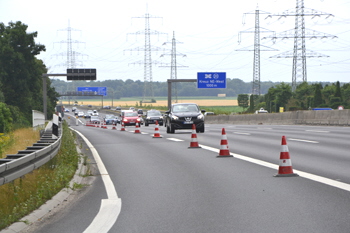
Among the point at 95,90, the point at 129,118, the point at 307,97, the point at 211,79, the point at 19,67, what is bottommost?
the point at 129,118

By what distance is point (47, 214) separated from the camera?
845 centimetres

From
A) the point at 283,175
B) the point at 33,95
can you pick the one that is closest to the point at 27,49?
the point at 33,95

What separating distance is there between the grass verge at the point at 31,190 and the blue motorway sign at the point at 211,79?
187ft

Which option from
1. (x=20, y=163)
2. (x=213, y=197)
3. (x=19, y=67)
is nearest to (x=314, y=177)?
(x=213, y=197)

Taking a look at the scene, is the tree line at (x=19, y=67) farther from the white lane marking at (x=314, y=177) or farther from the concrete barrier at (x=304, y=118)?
the white lane marking at (x=314, y=177)

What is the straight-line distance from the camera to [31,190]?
10.1 metres

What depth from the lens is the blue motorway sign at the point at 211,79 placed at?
231 feet

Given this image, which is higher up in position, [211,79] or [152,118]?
[211,79]

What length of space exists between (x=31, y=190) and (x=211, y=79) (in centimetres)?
6148

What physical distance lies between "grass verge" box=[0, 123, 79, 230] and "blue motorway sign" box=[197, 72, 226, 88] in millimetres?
57009

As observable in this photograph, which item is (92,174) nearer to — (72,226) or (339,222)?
(72,226)

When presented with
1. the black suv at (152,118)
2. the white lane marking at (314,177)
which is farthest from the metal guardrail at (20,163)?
the black suv at (152,118)

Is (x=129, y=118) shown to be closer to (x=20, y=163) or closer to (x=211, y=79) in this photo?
(x=211, y=79)

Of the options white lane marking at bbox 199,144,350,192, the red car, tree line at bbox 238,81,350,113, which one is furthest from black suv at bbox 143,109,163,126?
white lane marking at bbox 199,144,350,192
